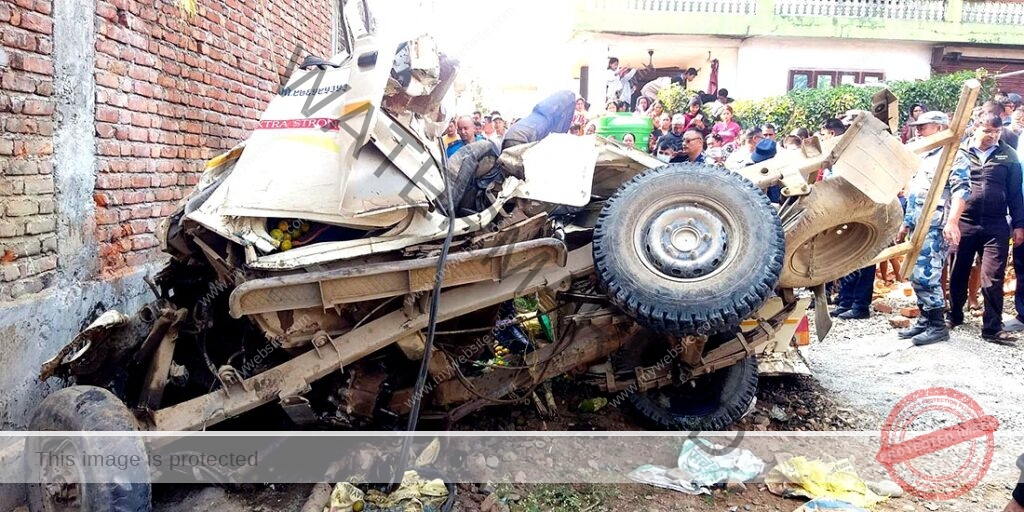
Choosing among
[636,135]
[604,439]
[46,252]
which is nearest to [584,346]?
[604,439]

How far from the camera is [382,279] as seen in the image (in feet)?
10.7

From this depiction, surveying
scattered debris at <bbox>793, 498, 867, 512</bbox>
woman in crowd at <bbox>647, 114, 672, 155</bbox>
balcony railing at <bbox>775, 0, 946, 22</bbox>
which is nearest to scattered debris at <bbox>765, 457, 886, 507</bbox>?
scattered debris at <bbox>793, 498, 867, 512</bbox>

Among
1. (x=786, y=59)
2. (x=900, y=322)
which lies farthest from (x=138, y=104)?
(x=786, y=59)

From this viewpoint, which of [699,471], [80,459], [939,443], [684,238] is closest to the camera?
[80,459]

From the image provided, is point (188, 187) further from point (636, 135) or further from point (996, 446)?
point (636, 135)

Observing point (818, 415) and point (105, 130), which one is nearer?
point (105, 130)

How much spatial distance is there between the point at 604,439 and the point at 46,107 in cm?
363

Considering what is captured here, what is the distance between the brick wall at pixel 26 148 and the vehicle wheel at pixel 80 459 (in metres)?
0.76

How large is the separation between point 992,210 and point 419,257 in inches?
210

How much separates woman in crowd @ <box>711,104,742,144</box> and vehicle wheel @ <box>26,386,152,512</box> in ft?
29.9

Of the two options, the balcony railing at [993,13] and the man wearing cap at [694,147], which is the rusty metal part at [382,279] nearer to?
the man wearing cap at [694,147]

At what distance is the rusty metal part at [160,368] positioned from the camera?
342 cm

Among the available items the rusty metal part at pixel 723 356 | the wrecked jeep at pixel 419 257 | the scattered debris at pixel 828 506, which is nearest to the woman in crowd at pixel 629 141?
the wrecked jeep at pixel 419 257

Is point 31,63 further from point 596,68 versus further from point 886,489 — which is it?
point 596,68
